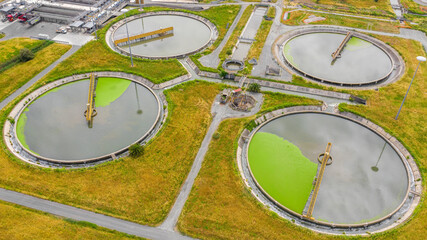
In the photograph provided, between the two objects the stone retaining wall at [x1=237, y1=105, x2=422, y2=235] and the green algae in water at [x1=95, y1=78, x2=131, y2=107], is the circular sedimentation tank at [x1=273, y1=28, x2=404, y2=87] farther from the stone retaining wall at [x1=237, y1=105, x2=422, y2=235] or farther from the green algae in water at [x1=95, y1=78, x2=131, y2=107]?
the green algae in water at [x1=95, y1=78, x2=131, y2=107]

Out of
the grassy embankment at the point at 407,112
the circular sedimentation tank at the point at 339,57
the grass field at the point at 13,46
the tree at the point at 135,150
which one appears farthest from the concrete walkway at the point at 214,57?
the grass field at the point at 13,46

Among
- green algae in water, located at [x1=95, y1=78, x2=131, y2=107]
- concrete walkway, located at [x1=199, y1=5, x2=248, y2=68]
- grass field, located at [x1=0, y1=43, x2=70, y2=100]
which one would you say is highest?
concrete walkway, located at [x1=199, y1=5, x2=248, y2=68]

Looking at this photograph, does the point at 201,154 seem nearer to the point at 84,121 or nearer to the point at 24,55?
the point at 84,121

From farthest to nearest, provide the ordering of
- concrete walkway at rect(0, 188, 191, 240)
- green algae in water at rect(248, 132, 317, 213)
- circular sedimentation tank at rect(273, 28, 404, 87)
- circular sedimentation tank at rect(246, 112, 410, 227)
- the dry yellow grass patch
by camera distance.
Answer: circular sedimentation tank at rect(273, 28, 404, 87), the dry yellow grass patch, green algae in water at rect(248, 132, 317, 213), circular sedimentation tank at rect(246, 112, 410, 227), concrete walkway at rect(0, 188, 191, 240)

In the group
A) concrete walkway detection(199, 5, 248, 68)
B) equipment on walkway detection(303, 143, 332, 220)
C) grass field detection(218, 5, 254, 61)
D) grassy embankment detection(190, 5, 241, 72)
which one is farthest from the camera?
grassy embankment detection(190, 5, 241, 72)

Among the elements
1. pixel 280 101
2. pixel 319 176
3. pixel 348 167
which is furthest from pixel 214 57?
pixel 348 167

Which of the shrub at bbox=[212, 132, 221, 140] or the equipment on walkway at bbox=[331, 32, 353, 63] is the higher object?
the equipment on walkway at bbox=[331, 32, 353, 63]

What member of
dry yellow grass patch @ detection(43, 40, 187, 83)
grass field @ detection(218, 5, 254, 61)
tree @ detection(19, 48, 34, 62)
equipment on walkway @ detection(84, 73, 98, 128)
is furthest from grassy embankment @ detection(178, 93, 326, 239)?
tree @ detection(19, 48, 34, 62)

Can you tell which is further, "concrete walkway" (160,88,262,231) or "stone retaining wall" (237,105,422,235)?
"concrete walkway" (160,88,262,231)
